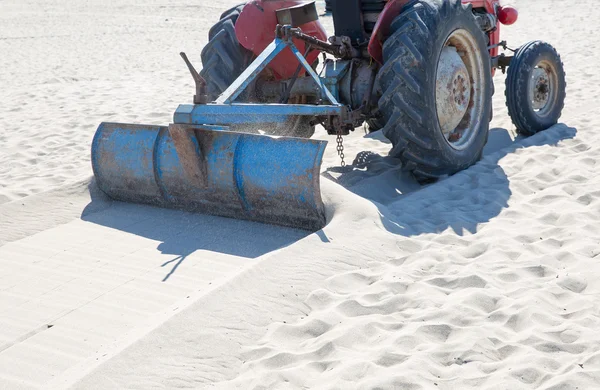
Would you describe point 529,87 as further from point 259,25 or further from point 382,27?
point 259,25

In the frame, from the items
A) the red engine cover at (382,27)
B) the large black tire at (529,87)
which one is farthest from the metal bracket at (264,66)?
the large black tire at (529,87)

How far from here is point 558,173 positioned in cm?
541

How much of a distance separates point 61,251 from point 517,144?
376 centimetres

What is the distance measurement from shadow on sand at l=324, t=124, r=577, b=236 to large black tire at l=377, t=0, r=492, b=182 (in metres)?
0.18

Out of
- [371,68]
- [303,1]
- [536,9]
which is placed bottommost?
[536,9]

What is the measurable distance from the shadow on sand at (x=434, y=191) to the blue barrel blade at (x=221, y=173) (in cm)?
51

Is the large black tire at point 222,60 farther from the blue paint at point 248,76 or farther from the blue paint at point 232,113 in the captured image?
the blue paint at point 232,113

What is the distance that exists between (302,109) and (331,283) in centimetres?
141

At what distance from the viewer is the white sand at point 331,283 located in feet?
9.78

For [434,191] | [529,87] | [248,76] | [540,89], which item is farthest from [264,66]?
[540,89]

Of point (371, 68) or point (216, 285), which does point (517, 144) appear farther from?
point (216, 285)

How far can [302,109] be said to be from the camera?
4.77 m

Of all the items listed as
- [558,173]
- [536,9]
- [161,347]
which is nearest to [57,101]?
[558,173]

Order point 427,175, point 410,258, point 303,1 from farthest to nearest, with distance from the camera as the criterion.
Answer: point 303,1
point 427,175
point 410,258
